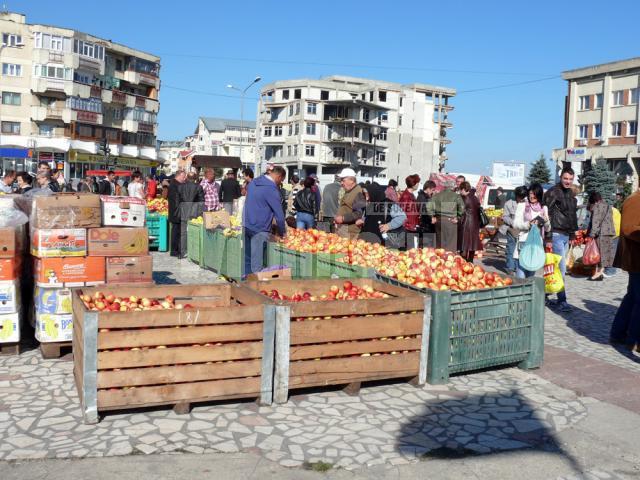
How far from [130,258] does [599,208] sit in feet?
32.5

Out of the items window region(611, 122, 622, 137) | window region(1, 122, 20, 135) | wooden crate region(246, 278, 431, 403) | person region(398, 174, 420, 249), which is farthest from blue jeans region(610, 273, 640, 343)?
window region(1, 122, 20, 135)

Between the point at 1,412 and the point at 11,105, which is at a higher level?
the point at 11,105

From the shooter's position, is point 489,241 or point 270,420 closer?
point 270,420

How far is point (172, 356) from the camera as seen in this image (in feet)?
16.3

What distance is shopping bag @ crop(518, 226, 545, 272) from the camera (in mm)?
9789

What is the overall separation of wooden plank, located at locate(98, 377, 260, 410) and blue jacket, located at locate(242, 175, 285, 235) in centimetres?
387

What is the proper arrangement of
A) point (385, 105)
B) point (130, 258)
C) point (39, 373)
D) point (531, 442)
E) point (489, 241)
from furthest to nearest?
1. point (385, 105)
2. point (489, 241)
3. point (130, 258)
4. point (39, 373)
5. point (531, 442)

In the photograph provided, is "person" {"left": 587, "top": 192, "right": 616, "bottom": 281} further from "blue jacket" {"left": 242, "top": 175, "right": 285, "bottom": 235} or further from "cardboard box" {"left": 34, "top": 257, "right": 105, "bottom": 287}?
"cardboard box" {"left": 34, "top": 257, "right": 105, "bottom": 287}

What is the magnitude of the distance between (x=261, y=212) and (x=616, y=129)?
183 ft

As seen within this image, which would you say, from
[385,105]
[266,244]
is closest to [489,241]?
[266,244]

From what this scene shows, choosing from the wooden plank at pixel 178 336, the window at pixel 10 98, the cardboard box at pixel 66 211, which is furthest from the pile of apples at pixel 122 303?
the window at pixel 10 98

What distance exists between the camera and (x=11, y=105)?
63.7 metres

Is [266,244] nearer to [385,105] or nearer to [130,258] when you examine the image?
[130,258]

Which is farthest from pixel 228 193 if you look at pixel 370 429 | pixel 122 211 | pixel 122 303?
pixel 370 429
